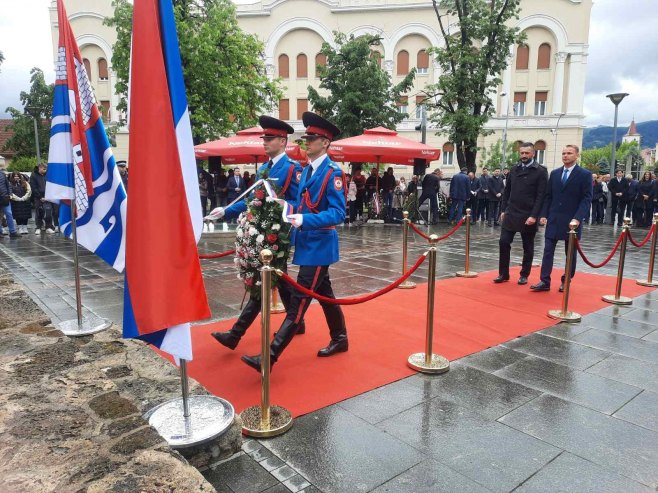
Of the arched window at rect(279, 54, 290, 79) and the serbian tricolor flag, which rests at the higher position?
the arched window at rect(279, 54, 290, 79)

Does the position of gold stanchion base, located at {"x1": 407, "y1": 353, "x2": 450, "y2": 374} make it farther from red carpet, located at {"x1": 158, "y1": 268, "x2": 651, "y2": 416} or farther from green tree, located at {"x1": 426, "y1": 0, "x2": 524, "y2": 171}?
green tree, located at {"x1": 426, "y1": 0, "x2": 524, "y2": 171}

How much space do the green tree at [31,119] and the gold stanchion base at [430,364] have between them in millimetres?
39587

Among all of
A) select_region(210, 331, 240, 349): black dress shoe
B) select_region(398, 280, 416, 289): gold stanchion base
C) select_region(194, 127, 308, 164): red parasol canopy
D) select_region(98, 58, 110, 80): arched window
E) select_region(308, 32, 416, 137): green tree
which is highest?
select_region(98, 58, 110, 80): arched window

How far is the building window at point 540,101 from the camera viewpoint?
129 ft

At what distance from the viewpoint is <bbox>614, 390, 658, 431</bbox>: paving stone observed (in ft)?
10.4

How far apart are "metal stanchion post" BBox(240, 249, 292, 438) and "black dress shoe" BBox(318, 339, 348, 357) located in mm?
1106

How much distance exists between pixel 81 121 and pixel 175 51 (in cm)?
225

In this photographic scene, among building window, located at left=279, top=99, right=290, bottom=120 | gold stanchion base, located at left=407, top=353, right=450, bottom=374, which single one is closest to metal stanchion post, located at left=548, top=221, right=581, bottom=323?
gold stanchion base, located at left=407, top=353, right=450, bottom=374

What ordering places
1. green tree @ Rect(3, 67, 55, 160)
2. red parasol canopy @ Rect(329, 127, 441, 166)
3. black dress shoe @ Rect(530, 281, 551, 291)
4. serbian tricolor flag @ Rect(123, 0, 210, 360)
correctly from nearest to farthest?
Result: serbian tricolor flag @ Rect(123, 0, 210, 360) < black dress shoe @ Rect(530, 281, 551, 291) < red parasol canopy @ Rect(329, 127, 441, 166) < green tree @ Rect(3, 67, 55, 160)

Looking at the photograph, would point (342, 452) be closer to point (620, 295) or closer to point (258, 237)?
point (258, 237)

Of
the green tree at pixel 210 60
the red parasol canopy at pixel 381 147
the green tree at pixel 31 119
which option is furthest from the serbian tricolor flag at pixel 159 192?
the green tree at pixel 31 119

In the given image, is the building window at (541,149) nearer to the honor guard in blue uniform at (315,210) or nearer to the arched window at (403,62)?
the arched window at (403,62)

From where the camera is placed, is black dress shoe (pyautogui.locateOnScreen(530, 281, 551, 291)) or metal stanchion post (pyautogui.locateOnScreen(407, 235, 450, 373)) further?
A: black dress shoe (pyautogui.locateOnScreen(530, 281, 551, 291))

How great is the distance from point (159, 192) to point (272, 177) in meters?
1.89
